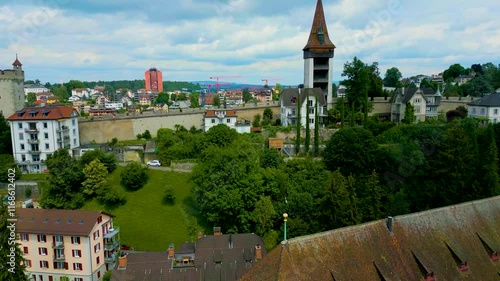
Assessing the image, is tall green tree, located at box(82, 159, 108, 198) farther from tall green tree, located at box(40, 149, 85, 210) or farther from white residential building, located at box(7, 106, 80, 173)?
white residential building, located at box(7, 106, 80, 173)

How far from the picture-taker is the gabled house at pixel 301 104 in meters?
66.6

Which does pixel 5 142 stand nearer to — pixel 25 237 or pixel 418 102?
pixel 25 237

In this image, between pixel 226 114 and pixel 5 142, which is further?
pixel 226 114

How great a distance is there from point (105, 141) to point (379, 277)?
57283 millimetres

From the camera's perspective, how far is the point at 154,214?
161 feet

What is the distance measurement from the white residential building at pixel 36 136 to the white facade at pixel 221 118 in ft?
71.3

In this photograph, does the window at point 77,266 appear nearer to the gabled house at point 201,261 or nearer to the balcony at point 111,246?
the balcony at point 111,246

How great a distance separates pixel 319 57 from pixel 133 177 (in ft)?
131

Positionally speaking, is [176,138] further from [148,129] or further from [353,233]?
[353,233]

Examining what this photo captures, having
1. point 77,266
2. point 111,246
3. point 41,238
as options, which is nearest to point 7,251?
point 77,266

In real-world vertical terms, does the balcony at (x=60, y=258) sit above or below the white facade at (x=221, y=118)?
below

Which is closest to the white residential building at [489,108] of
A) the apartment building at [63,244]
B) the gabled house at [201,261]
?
the gabled house at [201,261]

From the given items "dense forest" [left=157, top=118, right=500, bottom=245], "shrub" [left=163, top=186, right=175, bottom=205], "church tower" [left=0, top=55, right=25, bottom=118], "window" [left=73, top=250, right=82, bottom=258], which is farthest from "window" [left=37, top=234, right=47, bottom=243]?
"church tower" [left=0, top=55, right=25, bottom=118]

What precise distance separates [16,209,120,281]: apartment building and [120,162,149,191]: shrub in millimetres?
11224
